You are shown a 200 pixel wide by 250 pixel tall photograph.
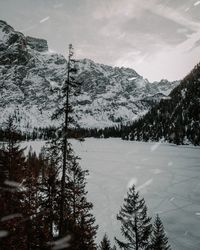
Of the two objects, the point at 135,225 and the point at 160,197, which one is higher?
the point at 135,225

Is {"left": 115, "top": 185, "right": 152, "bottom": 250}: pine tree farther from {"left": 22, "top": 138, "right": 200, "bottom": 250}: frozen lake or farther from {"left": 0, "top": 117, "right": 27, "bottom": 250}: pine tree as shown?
{"left": 0, "top": 117, "right": 27, "bottom": 250}: pine tree

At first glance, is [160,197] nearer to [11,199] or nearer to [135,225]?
[135,225]

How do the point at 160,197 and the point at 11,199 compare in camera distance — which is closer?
the point at 11,199

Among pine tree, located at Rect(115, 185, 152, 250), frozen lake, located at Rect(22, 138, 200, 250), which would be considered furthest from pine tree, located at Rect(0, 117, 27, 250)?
frozen lake, located at Rect(22, 138, 200, 250)

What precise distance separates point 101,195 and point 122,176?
66.0 ft

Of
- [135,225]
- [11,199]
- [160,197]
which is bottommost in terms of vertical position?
[160,197]

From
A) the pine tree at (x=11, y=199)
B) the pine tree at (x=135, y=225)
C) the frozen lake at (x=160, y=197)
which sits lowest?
the frozen lake at (x=160, y=197)

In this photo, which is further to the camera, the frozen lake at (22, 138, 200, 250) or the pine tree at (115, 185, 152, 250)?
the frozen lake at (22, 138, 200, 250)

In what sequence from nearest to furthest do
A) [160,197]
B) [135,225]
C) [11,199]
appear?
[11,199], [135,225], [160,197]

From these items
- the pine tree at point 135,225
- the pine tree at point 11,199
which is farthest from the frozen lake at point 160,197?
the pine tree at point 11,199

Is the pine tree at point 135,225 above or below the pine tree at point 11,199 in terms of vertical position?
below

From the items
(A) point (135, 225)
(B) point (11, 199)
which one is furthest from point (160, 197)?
(B) point (11, 199)

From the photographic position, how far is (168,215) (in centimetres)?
4066

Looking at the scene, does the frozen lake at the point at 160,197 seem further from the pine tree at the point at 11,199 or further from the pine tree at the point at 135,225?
the pine tree at the point at 11,199
